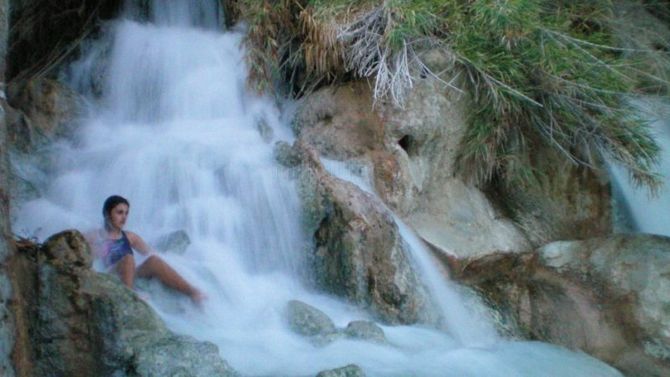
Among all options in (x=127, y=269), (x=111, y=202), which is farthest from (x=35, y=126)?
(x=127, y=269)

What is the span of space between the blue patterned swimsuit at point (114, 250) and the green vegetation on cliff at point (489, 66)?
8.09 ft

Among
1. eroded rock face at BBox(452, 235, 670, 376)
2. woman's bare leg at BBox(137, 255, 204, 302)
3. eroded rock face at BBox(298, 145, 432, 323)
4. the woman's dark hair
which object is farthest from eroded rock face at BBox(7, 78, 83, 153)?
eroded rock face at BBox(452, 235, 670, 376)

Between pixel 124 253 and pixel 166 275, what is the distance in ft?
1.01

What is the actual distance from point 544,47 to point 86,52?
405cm

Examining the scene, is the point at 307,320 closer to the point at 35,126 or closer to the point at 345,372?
the point at 345,372

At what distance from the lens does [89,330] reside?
392cm

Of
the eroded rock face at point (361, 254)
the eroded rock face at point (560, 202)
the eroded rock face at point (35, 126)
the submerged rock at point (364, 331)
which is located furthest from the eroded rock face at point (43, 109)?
the eroded rock face at point (560, 202)

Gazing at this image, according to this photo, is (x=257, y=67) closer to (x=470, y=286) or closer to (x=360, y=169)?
(x=360, y=169)

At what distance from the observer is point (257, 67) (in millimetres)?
7152

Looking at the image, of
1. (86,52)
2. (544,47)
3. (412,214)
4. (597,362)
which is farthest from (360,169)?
(86,52)

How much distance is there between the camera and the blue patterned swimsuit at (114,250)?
5.00m

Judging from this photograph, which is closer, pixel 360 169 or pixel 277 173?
pixel 277 173

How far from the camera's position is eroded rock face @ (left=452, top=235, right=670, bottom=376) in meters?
5.45

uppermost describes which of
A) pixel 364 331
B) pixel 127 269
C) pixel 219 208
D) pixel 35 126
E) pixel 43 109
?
pixel 43 109
